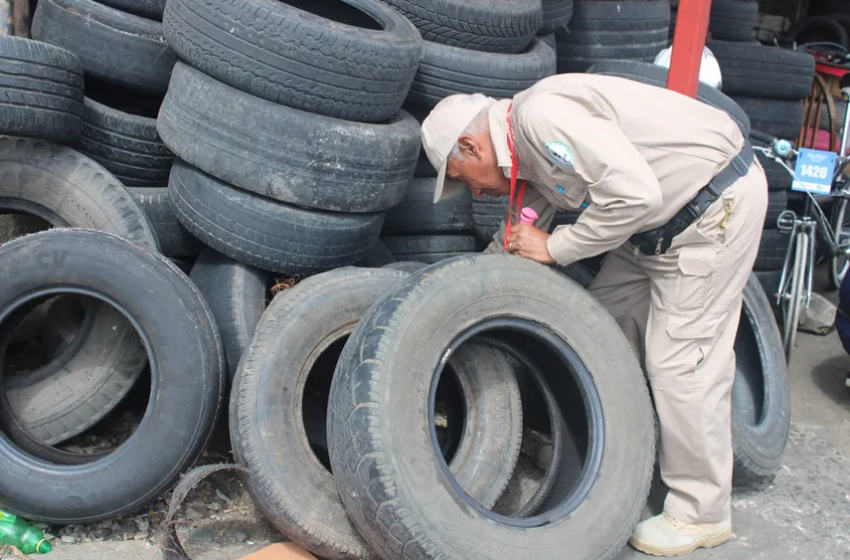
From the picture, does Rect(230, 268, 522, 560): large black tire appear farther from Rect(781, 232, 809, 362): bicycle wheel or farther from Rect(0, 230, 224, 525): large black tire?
Rect(781, 232, 809, 362): bicycle wheel

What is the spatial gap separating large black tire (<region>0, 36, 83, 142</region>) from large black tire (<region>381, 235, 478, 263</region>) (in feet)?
5.25

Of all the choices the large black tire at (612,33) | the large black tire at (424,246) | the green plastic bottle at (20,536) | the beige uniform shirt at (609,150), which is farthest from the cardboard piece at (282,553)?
the large black tire at (612,33)

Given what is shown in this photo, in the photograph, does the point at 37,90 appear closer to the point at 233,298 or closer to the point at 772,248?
the point at 233,298

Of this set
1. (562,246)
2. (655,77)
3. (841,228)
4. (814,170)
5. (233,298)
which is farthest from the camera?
(841,228)

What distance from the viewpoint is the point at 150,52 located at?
384 centimetres

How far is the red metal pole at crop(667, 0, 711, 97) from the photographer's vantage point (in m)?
3.77

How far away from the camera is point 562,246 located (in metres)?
3.09

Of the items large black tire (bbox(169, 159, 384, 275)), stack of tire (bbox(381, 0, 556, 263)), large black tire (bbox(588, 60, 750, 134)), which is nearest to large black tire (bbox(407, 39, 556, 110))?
stack of tire (bbox(381, 0, 556, 263))

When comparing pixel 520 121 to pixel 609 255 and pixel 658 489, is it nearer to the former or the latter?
pixel 609 255

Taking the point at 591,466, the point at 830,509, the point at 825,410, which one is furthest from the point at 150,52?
the point at 825,410

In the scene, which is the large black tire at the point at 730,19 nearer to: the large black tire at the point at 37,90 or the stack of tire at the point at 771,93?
the stack of tire at the point at 771,93

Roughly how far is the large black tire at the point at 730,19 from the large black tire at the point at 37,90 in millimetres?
4380

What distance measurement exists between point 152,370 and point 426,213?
5.50 ft

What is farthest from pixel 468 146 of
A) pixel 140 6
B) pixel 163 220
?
pixel 140 6
